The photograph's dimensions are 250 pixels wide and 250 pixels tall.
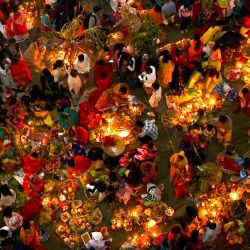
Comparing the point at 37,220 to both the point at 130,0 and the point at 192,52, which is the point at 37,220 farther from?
the point at 130,0

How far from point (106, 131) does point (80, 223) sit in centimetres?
224

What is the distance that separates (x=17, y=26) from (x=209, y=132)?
5.49m

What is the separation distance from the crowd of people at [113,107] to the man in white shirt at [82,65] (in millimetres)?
24

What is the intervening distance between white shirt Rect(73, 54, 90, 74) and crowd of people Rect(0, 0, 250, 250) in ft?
0.09

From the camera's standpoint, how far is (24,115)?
1077 cm

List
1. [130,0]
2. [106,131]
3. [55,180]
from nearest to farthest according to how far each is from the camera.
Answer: [55,180] → [106,131] → [130,0]

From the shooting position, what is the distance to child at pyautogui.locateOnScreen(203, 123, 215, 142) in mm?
9970

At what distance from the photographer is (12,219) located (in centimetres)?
898

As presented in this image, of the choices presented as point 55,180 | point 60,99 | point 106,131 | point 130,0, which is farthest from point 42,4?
point 55,180

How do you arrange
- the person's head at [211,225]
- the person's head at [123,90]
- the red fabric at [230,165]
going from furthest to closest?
the person's head at [123,90], the red fabric at [230,165], the person's head at [211,225]

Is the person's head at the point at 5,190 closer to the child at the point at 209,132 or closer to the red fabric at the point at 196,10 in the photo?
the child at the point at 209,132

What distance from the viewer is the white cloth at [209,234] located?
8.71 m

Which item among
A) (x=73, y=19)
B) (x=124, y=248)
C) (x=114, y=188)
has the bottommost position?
(x=124, y=248)

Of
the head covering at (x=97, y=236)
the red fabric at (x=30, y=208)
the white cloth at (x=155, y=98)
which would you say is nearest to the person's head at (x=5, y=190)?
the red fabric at (x=30, y=208)
